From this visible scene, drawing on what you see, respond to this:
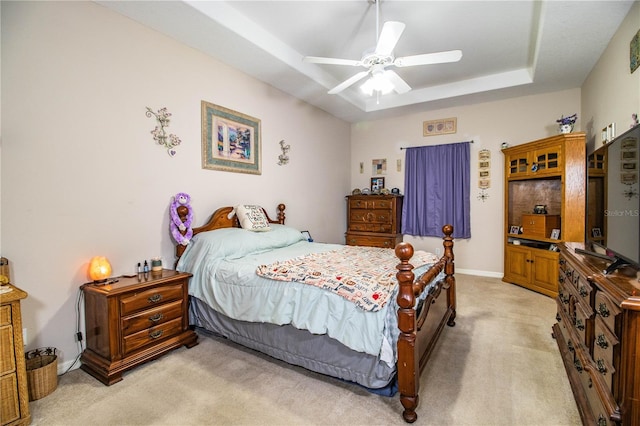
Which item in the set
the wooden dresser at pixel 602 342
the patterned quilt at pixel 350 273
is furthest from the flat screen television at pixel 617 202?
the patterned quilt at pixel 350 273

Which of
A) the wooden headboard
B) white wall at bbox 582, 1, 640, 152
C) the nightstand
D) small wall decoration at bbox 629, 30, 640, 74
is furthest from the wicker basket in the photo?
small wall decoration at bbox 629, 30, 640, 74

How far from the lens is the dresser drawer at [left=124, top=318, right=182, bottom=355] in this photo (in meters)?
2.22

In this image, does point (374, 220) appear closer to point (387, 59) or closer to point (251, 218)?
point (251, 218)

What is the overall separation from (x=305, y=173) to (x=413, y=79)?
215 cm

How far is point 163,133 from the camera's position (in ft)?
9.57

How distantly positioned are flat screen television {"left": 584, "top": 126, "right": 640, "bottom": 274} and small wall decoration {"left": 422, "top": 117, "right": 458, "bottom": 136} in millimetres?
3061

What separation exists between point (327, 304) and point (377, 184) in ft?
14.1

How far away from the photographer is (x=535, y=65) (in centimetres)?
364

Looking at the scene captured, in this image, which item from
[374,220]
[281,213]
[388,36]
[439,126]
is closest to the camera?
[388,36]

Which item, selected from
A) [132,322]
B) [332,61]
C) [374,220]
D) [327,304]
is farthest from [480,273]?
[132,322]

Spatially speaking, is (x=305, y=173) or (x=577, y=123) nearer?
(x=577, y=123)

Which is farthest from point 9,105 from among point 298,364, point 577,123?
point 577,123

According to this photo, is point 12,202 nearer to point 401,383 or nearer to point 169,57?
point 169,57

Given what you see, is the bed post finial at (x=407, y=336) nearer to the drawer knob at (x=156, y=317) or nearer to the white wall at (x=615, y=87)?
the drawer knob at (x=156, y=317)
